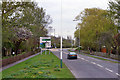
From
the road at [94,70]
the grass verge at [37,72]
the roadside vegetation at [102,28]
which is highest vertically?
the roadside vegetation at [102,28]

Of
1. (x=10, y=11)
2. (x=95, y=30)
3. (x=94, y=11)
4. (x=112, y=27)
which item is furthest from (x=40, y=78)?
(x=94, y=11)

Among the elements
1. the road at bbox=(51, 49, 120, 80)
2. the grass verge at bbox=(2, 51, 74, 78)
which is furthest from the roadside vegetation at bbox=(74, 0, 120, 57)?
the grass verge at bbox=(2, 51, 74, 78)

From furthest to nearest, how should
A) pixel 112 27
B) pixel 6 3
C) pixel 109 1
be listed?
pixel 112 27
pixel 109 1
pixel 6 3

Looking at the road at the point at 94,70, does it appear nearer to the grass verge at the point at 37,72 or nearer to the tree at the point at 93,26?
the grass verge at the point at 37,72

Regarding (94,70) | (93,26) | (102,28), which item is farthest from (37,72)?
(93,26)

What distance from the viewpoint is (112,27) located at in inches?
1704

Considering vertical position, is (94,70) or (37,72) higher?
(37,72)

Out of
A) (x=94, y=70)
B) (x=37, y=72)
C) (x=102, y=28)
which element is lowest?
(x=94, y=70)

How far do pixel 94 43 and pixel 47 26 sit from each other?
2126 centimetres

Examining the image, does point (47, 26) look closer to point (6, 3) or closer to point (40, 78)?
point (6, 3)

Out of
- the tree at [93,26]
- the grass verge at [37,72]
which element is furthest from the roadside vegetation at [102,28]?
the grass verge at [37,72]

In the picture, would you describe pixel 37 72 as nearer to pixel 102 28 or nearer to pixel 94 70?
pixel 94 70


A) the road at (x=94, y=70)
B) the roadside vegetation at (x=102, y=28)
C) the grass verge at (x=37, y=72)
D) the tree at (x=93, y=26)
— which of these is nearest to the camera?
the grass verge at (x=37, y=72)

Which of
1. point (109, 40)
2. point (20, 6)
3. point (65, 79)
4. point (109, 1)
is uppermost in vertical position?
point (109, 1)
